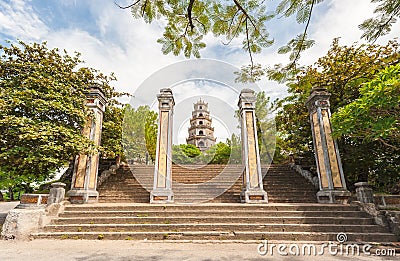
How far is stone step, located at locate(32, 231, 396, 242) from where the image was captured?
15.4 ft

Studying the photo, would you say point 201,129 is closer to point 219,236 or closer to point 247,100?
point 247,100

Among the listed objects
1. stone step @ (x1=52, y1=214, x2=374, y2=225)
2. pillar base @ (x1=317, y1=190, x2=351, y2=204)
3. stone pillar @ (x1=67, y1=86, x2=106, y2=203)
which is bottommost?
stone step @ (x1=52, y1=214, x2=374, y2=225)

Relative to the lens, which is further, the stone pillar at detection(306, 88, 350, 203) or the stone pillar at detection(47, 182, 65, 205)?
the stone pillar at detection(306, 88, 350, 203)

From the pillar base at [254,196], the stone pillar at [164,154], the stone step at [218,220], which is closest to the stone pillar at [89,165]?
the stone step at [218,220]

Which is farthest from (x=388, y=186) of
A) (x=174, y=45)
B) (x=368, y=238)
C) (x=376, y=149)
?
(x=174, y=45)

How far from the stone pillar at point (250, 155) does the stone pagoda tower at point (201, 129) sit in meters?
27.2

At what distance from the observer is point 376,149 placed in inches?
303

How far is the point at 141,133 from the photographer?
1655 centimetres

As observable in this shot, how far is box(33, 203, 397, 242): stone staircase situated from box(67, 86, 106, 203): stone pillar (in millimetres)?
661

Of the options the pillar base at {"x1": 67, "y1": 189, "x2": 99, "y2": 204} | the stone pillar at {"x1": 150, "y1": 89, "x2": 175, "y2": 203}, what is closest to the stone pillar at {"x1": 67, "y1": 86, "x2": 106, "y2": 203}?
the pillar base at {"x1": 67, "y1": 189, "x2": 99, "y2": 204}

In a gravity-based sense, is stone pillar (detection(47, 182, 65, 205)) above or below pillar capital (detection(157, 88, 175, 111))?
below

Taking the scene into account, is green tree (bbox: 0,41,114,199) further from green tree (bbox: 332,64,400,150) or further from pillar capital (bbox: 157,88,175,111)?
green tree (bbox: 332,64,400,150)

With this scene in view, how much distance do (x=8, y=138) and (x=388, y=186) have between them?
42.0ft

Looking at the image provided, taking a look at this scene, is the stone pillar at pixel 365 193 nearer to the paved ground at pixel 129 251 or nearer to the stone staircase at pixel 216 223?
the stone staircase at pixel 216 223
